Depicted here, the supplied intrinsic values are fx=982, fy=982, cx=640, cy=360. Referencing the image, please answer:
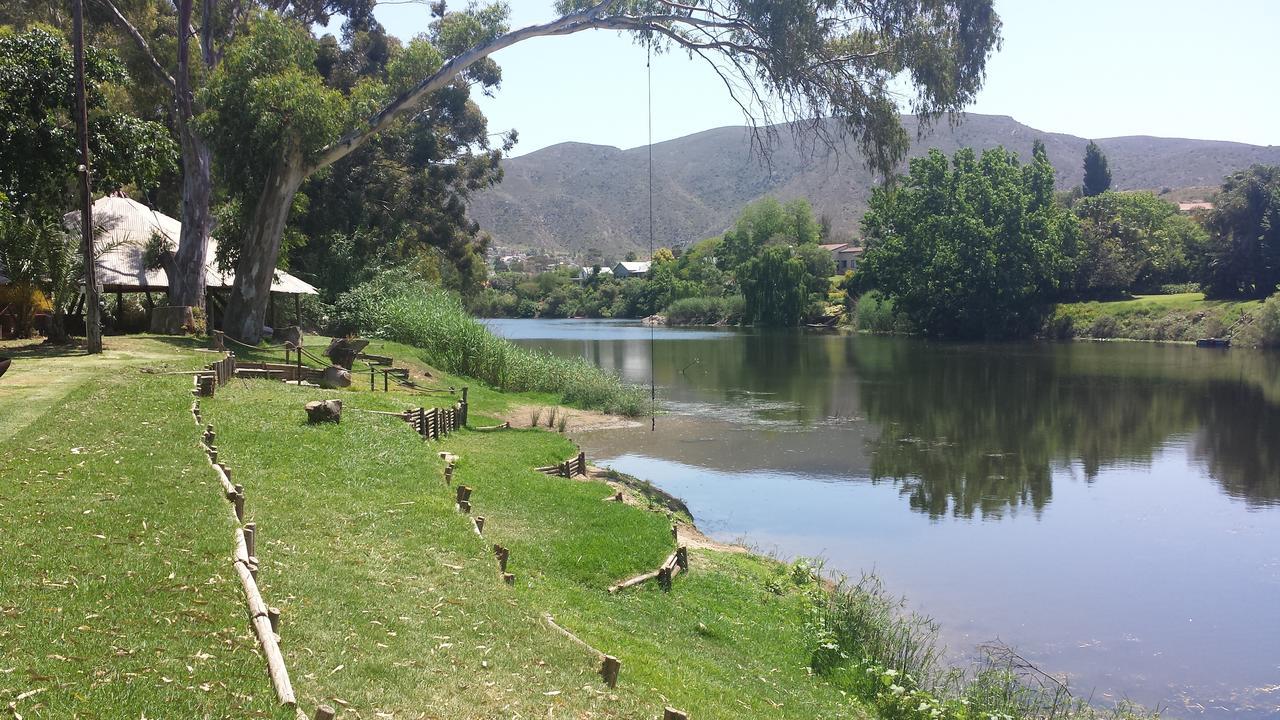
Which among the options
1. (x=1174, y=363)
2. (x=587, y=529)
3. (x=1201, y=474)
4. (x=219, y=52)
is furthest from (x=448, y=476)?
(x=1174, y=363)

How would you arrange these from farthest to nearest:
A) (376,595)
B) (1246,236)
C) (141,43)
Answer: (1246,236), (141,43), (376,595)

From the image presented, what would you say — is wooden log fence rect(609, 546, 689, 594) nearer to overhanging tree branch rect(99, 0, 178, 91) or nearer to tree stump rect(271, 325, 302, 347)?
tree stump rect(271, 325, 302, 347)

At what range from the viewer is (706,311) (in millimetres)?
105938

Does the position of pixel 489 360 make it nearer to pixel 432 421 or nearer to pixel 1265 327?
pixel 432 421

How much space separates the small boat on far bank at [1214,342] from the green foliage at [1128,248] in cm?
1160

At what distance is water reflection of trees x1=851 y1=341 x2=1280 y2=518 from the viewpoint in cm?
2388

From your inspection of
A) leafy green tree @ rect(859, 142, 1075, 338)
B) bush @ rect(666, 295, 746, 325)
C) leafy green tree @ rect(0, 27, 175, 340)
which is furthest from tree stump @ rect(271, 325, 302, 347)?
bush @ rect(666, 295, 746, 325)

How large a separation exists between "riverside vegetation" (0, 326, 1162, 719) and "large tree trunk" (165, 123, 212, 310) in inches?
489

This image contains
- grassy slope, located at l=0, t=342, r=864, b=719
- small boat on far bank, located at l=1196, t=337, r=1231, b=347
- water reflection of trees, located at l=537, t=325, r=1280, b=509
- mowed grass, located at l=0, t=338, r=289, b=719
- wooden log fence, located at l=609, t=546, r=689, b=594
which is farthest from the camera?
small boat on far bank, located at l=1196, t=337, r=1231, b=347

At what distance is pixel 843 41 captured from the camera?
2425cm

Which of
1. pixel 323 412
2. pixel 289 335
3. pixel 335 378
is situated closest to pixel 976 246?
pixel 289 335

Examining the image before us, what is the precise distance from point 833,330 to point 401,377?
6633 centimetres

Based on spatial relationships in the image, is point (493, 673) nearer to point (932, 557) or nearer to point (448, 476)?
point (448, 476)

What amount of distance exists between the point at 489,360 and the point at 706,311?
7324cm
